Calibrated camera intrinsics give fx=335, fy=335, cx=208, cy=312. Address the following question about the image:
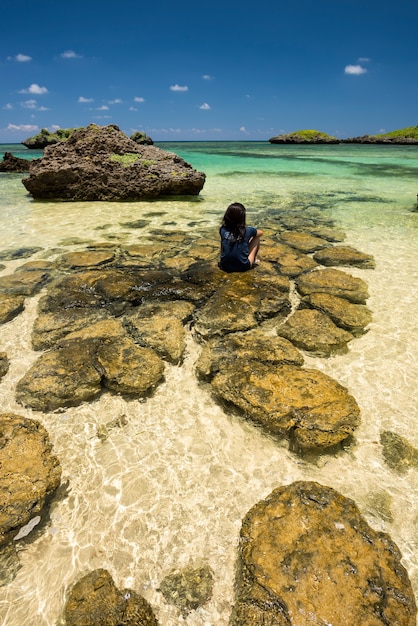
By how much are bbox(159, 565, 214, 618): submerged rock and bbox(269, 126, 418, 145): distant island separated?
90.5 meters

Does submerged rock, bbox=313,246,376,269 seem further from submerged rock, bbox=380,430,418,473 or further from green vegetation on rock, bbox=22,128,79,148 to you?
green vegetation on rock, bbox=22,128,79,148

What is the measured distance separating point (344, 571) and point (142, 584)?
3.84 ft

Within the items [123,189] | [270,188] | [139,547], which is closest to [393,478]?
[139,547]

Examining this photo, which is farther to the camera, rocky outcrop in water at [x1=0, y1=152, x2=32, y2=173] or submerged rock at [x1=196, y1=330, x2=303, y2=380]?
rocky outcrop in water at [x1=0, y1=152, x2=32, y2=173]

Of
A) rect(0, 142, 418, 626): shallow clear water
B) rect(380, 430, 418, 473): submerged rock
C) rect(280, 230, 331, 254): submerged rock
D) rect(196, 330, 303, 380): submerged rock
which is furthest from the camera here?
rect(280, 230, 331, 254): submerged rock

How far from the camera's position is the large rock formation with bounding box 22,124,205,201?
12.2 metres

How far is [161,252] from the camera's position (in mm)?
6719

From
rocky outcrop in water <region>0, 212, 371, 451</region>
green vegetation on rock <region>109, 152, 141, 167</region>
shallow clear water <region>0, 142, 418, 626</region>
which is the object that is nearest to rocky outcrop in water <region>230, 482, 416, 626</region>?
shallow clear water <region>0, 142, 418, 626</region>

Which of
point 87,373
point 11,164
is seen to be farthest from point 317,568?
point 11,164

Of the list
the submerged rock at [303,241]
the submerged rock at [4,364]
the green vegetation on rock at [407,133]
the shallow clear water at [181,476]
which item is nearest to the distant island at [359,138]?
the green vegetation on rock at [407,133]

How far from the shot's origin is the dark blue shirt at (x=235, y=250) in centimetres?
539

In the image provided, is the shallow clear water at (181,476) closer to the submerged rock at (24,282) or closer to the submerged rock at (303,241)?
the submerged rock at (24,282)

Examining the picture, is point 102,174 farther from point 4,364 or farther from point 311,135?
point 311,135

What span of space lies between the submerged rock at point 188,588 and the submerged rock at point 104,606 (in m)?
Result: 0.14
